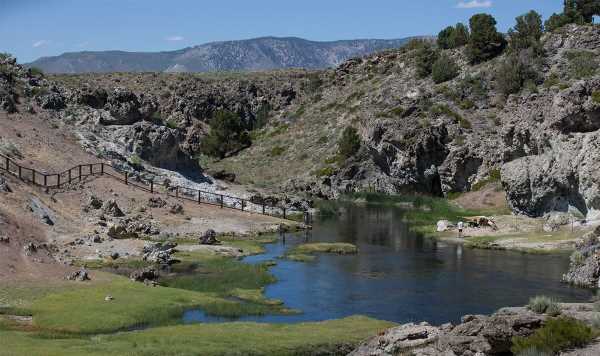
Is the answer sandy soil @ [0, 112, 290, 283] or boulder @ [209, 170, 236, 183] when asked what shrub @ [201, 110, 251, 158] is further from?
sandy soil @ [0, 112, 290, 283]

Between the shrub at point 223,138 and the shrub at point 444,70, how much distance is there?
1710 inches

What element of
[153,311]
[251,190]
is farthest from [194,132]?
[153,311]

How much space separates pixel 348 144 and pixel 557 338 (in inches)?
4485

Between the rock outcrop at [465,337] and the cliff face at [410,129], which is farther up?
the cliff face at [410,129]

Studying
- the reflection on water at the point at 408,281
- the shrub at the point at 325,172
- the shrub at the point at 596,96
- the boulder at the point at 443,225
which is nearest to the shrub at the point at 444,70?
the shrub at the point at 325,172

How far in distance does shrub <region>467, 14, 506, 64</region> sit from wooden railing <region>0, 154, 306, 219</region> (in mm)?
70649

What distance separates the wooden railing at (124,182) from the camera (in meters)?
72.0

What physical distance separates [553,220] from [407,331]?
51.6 meters

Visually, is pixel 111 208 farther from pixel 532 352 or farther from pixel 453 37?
pixel 453 37

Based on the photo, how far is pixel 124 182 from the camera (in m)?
83.0

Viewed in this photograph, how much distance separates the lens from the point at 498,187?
109 metres

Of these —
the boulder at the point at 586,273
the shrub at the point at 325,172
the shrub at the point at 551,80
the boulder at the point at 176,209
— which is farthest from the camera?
the shrub at the point at 325,172

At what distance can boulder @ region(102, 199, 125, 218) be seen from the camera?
7225 centimetres

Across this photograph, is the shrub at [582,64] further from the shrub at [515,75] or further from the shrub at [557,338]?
the shrub at [557,338]
